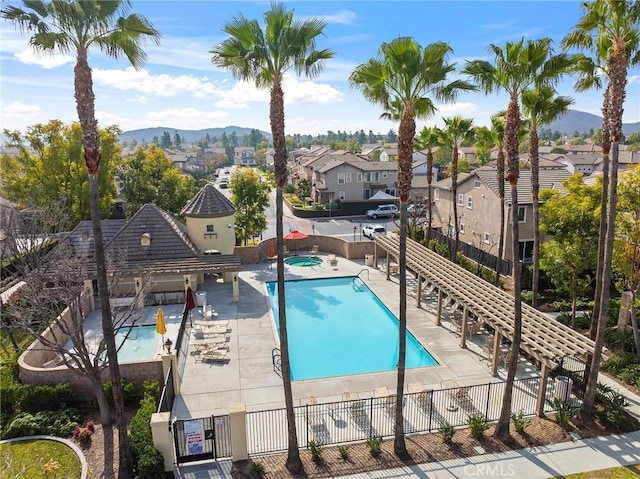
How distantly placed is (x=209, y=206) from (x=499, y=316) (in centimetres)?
1870

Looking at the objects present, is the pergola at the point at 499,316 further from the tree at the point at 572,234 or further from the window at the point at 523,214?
the window at the point at 523,214

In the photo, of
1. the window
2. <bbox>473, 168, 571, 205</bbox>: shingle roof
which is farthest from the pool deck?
<bbox>473, 168, 571, 205</bbox>: shingle roof

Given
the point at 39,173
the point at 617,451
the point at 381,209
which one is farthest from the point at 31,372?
the point at 381,209

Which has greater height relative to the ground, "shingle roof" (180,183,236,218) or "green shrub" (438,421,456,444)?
"shingle roof" (180,183,236,218)

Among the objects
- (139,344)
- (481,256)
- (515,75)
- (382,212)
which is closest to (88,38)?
(515,75)

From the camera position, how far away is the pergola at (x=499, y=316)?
45.6 feet

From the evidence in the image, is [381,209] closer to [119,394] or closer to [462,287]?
[462,287]

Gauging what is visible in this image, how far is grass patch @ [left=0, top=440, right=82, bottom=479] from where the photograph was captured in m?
11.3

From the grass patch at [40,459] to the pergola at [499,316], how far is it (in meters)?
14.0

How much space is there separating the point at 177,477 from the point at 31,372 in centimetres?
704

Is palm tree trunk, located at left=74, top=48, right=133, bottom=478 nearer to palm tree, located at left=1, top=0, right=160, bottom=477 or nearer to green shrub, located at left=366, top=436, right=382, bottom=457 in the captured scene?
palm tree, located at left=1, top=0, right=160, bottom=477

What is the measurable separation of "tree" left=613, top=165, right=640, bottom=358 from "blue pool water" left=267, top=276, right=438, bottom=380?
Result: 8382mm

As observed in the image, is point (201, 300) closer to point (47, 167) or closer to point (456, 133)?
point (47, 167)

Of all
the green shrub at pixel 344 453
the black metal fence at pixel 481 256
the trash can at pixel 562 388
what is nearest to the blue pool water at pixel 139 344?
the green shrub at pixel 344 453
